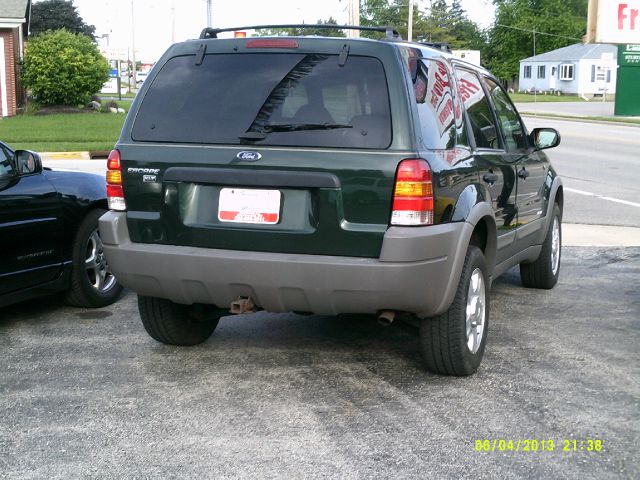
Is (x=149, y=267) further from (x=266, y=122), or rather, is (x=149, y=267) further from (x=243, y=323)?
(x=243, y=323)

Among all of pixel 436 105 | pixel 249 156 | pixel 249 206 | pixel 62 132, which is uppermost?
pixel 436 105

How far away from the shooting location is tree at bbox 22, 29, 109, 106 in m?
34.0

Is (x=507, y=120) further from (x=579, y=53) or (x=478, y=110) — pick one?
(x=579, y=53)

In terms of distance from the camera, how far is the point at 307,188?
4703mm

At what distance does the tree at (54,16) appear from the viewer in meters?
82.7

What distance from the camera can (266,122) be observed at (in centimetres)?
488

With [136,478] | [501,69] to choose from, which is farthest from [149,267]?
[501,69]

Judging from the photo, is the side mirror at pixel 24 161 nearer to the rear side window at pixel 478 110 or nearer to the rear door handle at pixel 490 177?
the rear side window at pixel 478 110

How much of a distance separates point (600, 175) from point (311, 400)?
1357 cm

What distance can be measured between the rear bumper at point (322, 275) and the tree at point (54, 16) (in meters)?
82.2

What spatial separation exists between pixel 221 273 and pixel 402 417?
117 centimetres

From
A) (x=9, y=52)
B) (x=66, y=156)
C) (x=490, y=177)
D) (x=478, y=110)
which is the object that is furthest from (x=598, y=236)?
(x=9, y=52)
